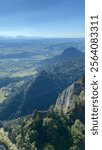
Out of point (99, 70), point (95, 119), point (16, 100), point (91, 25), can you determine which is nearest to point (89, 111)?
point (95, 119)

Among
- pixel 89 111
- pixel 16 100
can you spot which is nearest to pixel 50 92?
pixel 16 100

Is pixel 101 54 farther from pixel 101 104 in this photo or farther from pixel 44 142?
pixel 44 142

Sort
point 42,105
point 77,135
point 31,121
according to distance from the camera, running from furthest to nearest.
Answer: point 42,105, point 31,121, point 77,135

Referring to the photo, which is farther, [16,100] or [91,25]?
[16,100]

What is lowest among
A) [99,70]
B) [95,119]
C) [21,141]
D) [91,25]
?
[21,141]

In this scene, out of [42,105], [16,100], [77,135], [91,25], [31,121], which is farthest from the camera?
[16,100]

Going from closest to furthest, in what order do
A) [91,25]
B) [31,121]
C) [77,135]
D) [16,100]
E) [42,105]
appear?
[91,25]
[77,135]
[31,121]
[42,105]
[16,100]

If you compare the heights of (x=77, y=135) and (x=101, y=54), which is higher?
(x=101, y=54)

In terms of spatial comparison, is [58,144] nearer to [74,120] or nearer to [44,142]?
[44,142]

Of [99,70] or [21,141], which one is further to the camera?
[21,141]
